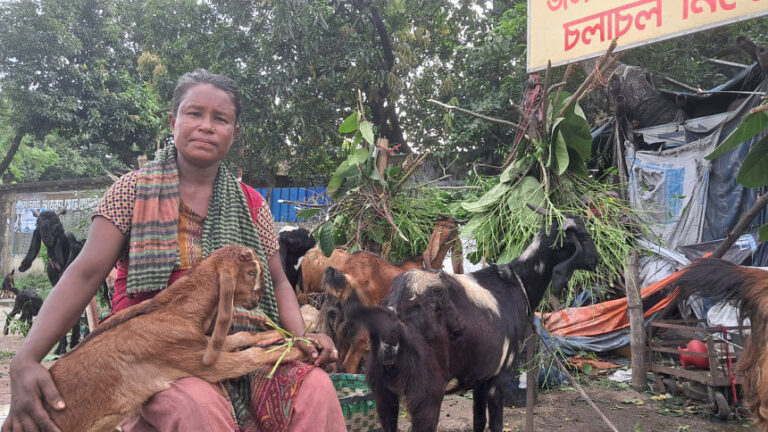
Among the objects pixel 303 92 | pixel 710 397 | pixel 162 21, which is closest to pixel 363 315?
pixel 710 397

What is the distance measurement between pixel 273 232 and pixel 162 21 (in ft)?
43.8

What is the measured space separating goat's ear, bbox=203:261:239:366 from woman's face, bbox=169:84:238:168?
650 millimetres

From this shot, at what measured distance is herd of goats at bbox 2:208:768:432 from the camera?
1923 millimetres

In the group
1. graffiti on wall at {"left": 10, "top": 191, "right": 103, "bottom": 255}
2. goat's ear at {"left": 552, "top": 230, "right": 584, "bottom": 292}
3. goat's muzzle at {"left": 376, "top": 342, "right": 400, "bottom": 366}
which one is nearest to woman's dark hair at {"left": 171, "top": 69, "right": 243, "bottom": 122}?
goat's muzzle at {"left": 376, "top": 342, "right": 400, "bottom": 366}

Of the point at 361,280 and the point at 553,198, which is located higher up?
the point at 553,198

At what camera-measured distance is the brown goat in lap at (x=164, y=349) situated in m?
1.82

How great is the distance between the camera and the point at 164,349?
192 cm

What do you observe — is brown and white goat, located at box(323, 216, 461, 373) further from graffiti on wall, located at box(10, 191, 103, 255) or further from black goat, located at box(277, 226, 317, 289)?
graffiti on wall, located at box(10, 191, 103, 255)

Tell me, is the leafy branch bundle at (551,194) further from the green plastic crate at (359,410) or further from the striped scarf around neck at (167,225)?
the striped scarf around neck at (167,225)

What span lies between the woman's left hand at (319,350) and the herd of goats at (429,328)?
0.22 ft

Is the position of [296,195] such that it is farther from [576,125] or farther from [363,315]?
[363,315]

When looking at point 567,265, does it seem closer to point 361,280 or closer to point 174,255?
point 361,280

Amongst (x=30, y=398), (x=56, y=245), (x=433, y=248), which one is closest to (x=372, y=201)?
(x=433, y=248)

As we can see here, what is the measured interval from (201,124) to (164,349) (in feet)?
3.28
